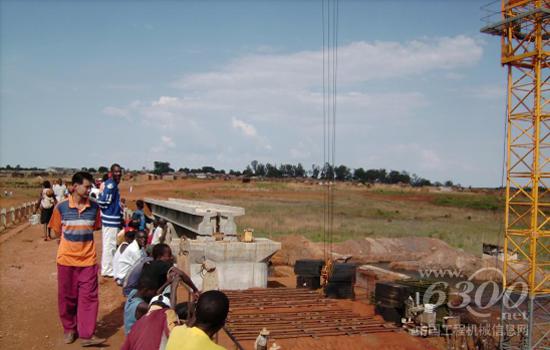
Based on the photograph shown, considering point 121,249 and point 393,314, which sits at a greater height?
point 121,249

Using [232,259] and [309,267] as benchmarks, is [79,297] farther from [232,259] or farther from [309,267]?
[309,267]

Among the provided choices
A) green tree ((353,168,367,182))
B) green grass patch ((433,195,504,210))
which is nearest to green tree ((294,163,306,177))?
green tree ((353,168,367,182))

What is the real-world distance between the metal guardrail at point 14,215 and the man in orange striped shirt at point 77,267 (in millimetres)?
15094

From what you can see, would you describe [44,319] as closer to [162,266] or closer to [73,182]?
[73,182]

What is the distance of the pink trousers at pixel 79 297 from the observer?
21.2 ft

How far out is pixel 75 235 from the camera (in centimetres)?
653

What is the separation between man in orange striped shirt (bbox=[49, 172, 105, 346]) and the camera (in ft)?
21.2

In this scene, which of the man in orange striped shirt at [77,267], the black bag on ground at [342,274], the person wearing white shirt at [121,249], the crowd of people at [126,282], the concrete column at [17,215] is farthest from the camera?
the concrete column at [17,215]

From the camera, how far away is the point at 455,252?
21.5 metres

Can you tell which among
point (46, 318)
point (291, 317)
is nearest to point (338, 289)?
point (291, 317)

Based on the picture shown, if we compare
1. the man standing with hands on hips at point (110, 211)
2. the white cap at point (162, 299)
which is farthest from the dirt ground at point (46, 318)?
the white cap at point (162, 299)

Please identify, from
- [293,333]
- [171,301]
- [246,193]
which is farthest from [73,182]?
[246,193]

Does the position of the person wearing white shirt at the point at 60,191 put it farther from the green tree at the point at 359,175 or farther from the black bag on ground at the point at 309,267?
the green tree at the point at 359,175

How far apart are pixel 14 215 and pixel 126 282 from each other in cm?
1936
